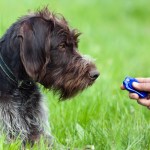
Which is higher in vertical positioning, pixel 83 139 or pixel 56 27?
pixel 56 27

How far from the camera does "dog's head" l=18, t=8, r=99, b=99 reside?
5871 millimetres

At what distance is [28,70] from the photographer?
5.82 metres

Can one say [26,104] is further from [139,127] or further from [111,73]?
[111,73]

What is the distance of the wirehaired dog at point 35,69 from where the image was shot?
587cm

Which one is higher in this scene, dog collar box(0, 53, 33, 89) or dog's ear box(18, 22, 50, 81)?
dog's ear box(18, 22, 50, 81)

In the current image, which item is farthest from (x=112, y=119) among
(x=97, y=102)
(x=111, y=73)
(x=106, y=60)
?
(x=106, y=60)

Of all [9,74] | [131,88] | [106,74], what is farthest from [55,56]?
[106,74]

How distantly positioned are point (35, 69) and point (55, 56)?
11.6 inches

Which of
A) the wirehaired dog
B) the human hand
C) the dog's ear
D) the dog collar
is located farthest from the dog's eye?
the human hand

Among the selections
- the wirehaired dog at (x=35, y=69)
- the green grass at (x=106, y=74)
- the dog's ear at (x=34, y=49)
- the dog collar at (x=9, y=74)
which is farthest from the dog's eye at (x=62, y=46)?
the green grass at (x=106, y=74)

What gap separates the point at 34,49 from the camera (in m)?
5.88

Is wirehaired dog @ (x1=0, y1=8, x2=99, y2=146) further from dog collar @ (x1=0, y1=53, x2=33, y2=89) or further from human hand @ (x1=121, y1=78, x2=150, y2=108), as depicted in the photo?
human hand @ (x1=121, y1=78, x2=150, y2=108)

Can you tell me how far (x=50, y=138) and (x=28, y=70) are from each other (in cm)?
73

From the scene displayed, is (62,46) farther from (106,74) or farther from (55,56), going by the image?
(106,74)
